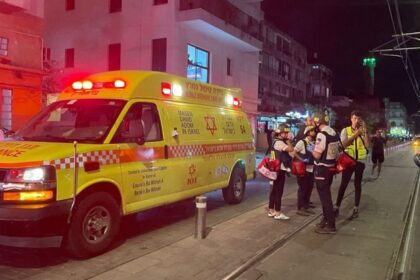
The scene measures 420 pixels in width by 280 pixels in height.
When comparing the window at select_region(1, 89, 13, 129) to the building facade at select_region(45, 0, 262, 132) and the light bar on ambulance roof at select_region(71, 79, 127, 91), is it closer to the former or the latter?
the building facade at select_region(45, 0, 262, 132)

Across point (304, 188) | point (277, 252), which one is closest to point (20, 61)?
point (304, 188)

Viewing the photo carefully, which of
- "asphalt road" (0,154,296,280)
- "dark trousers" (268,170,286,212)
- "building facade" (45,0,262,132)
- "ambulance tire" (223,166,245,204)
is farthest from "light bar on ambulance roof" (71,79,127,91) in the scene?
"building facade" (45,0,262,132)

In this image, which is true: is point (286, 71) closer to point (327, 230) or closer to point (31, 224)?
point (327, 230)

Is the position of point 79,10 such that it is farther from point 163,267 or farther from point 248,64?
point 163,267

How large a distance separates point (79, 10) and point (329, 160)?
2108 cm

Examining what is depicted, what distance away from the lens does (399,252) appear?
659 cm

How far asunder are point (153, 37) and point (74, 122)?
16.1 meters

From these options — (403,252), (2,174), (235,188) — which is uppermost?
(2,174)

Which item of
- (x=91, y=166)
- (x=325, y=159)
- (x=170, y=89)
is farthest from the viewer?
(x=170, y=89)

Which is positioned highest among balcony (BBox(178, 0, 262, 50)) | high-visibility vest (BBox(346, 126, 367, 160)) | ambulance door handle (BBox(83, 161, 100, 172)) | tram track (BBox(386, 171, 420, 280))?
balcony (BBox(178, 0, 262, 50))

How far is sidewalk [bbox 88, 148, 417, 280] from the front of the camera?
547 cm

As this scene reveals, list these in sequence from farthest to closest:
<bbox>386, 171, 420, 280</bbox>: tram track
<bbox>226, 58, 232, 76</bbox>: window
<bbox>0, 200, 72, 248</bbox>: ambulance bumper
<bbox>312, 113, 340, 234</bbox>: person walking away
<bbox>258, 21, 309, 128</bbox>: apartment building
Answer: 1. <bbox>258, 21, 309, 128</bbox>: apartment building
2. <bbox>226, 58, 232, 76</bbox>: window
3. <bbox>312, 113, 340, 234</bbox>: person walking away
4. <bbox>386, 171, 420, 280</bbox>: tram track
5. <bbox>0, 200, 72, 248</bbox>: ambulance bumper

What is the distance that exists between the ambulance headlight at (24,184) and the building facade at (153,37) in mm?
16430

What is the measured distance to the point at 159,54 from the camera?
21859mm
